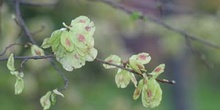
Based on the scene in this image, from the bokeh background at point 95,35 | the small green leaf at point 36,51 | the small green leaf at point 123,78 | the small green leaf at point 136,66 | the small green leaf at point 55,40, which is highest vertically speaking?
the small green leaf at point 55,40

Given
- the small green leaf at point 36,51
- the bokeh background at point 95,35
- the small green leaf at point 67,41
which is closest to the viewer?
the small green leaf at point 67,41

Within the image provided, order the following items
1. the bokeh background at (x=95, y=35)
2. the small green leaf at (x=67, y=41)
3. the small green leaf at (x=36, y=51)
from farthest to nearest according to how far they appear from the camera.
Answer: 1. the bokeh background at (x=95, y=35)
2. the small green leaf at (x=36, y=51)
3. the small green leaf at (x=67, y=41)

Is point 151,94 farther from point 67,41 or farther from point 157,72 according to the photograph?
point 67,41

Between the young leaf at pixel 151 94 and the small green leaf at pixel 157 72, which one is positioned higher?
the small green leaf at pixel 157 72

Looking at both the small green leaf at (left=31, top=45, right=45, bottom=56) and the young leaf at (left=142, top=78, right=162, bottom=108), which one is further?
the small green leaf at (left=31, top=45, right=45, bottom=56)

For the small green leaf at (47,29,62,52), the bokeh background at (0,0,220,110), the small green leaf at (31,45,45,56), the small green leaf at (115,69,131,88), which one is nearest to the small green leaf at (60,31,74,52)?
the small green leaf at (47,29,62,52)

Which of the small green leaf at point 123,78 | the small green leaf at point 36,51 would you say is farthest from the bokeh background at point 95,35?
the small green leaf at point 123,78

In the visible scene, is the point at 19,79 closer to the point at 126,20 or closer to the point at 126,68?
the point at 126,68

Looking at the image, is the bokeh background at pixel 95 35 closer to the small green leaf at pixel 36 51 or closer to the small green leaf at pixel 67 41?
the small green leaf at pixel 36 51

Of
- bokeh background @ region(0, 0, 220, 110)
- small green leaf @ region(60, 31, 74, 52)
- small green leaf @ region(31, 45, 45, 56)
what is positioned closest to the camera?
small green leaf @ region(60, 31, 74, 52)

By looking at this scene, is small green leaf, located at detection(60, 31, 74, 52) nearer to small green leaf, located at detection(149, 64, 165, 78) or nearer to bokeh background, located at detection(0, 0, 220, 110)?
small green leaf, located at detection(149, 64, 165, 78)
